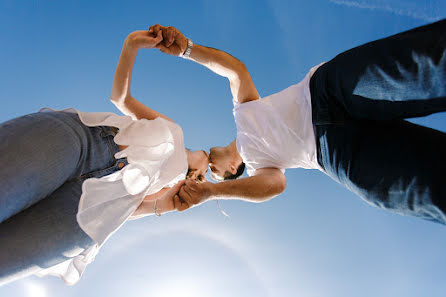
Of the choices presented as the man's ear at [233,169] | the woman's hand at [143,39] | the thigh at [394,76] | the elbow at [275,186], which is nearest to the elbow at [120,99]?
the woman's hand at [143,39]

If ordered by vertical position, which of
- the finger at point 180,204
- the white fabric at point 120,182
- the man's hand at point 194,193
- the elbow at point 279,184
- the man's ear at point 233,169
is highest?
the white fabric at point 120,182

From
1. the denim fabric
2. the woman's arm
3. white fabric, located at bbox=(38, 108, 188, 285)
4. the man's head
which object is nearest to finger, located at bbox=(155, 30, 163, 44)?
the woman's arm

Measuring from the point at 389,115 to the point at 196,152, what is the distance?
4.05 feet

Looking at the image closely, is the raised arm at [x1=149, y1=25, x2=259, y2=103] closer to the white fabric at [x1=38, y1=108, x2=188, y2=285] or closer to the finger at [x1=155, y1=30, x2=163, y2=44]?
the finger at [x1=155, y1=30, x2=163, y2=44]

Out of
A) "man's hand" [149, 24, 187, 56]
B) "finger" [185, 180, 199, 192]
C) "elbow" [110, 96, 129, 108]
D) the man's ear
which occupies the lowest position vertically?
the man's ear

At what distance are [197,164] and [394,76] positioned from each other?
1288 millimetres

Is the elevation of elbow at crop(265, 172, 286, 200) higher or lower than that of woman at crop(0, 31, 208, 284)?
lower

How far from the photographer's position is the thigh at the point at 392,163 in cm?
102

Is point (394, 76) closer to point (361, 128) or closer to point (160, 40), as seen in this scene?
point (361, 128)

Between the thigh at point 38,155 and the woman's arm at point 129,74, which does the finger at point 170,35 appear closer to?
the woman's arm at point 129,74

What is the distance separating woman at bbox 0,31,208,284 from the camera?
37.4 inches

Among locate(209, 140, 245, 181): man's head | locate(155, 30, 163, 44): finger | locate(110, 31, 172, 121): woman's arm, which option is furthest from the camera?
locate(209, 140, 245, 181): man's head

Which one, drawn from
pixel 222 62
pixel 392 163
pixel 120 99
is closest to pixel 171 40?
pixel 222 62

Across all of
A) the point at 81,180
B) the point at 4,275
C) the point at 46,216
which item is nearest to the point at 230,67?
the point at 81,180
